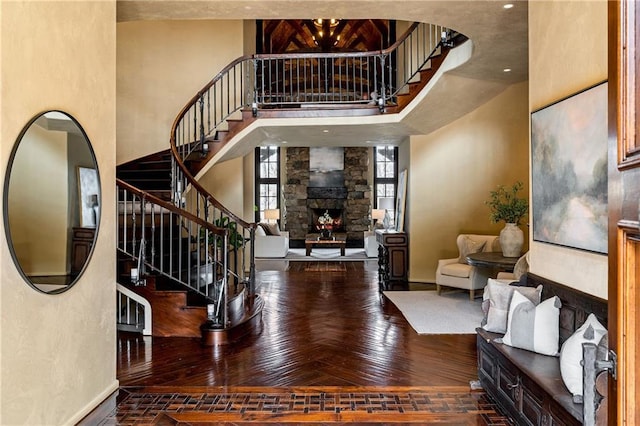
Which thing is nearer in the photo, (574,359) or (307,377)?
(574,359)

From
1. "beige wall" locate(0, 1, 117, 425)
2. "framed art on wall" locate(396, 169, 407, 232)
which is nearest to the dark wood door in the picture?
"beige wall" locate(0, 1, 117, 425)

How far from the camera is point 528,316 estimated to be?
2.62m

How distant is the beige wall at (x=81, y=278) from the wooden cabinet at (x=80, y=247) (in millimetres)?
90

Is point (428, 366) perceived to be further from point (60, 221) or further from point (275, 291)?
point (275, 291)

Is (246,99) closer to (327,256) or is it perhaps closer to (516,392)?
(327,256)

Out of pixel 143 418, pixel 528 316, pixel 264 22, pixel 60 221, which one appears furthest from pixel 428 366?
pixel 264 22

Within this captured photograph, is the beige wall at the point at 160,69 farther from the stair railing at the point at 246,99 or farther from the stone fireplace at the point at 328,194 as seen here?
the stone fireplace at the point at 328,194

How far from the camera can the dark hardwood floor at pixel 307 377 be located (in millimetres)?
2719

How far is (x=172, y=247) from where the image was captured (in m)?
4.66

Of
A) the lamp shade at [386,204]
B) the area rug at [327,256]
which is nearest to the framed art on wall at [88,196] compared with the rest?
the area rug at [327,256]

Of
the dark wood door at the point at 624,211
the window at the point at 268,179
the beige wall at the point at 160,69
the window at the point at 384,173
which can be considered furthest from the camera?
the window at the point at 268,179

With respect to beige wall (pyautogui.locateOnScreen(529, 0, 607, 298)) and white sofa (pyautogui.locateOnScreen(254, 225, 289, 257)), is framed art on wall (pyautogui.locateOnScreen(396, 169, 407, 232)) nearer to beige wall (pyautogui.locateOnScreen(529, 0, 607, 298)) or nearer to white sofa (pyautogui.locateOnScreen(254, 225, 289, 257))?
white sofa (pyautogui.locateOnScreen(254, 225, 289, 257))

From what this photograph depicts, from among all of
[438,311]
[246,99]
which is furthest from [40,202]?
[246,99]

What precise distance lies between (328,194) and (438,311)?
9050mm
